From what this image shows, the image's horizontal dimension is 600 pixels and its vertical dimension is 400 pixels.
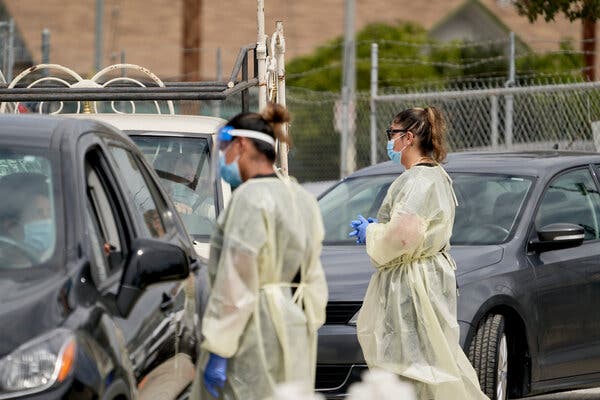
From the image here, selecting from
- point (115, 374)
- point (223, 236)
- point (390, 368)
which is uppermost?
point (223, 236)

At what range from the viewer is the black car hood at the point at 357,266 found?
29.8ft

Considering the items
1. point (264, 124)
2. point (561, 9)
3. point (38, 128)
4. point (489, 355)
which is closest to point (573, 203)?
point (489, 355)

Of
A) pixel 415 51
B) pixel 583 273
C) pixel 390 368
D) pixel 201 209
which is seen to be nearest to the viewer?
pixel 390 368

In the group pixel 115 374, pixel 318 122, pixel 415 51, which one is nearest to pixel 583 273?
pixel 115 374

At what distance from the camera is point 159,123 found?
30.1 ft

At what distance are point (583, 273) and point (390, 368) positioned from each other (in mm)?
2336

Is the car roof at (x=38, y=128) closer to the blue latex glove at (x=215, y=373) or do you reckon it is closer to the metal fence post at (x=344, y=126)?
the blue latex glove at (x=215, y=373)

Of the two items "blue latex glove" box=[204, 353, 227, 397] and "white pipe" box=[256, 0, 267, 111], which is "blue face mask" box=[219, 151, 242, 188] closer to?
"blue latex glove" box=[204, 353, 227, 397]

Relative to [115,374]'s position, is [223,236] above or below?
above

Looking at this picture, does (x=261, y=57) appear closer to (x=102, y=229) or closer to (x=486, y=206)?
(x=486, y=206)

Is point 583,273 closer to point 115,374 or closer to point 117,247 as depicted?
point 117,247

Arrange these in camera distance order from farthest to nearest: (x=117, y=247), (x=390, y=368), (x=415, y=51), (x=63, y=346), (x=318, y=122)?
(x=415, y=51)
(x=318, y=122)
(x=390, y=368)
(x=117, y=247)
(x=63, y=346)

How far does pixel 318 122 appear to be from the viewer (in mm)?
21234

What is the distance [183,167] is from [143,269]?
140 inches
